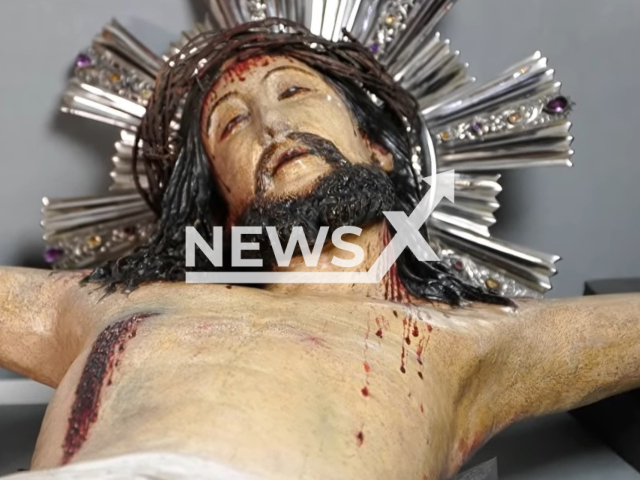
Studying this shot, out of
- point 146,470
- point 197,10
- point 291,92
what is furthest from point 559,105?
point 146,470

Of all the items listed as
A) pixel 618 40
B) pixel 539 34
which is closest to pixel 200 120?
pixel 539 34

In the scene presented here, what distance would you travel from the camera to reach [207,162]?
1.16 metres

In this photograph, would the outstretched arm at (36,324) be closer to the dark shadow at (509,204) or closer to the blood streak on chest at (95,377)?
the blood streak on chest at (95,377)

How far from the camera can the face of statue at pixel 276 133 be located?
1031mm

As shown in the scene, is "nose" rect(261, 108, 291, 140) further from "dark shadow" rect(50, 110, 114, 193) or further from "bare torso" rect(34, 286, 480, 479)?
"dark shadow" rect(50, 110, 114, 193)

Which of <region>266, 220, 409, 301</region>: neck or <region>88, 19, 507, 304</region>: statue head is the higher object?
<region>88, 19, 507, 304</region>: statue head

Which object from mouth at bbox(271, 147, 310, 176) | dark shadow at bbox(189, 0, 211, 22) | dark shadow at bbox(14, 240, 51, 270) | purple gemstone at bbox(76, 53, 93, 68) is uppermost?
dark shadow at bbox(189, 0, 211, 22)

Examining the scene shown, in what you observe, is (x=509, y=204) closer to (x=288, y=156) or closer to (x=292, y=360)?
(x=288, y=156)

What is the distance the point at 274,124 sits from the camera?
1058mm

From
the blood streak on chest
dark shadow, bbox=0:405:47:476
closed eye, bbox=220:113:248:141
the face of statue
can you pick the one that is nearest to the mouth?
the face of statue

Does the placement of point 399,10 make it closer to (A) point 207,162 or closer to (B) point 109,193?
(A) point 207,162

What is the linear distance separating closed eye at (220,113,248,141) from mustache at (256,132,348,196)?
Answer: 8 cm

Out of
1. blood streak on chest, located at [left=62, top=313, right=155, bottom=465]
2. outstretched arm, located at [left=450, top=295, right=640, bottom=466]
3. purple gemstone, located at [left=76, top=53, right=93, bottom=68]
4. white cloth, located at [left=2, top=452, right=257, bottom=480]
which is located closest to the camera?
white cloth, located at [left=2, top=452, right=257, bottom=480]

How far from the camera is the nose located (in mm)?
1053
